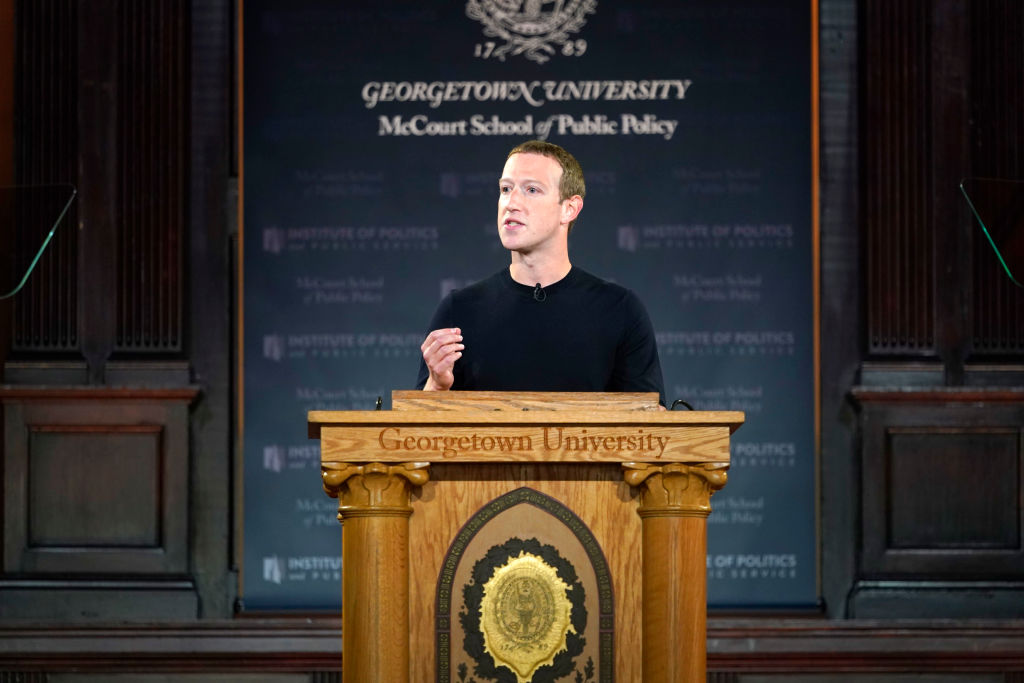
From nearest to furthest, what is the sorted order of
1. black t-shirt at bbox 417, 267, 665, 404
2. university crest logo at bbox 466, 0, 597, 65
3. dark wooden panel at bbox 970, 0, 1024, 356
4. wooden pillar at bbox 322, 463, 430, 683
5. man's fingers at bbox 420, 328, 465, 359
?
wooden pillar at bbox 322, 463, 430, 683, man's fingers at bbox 420, 328, 465, 359, black t-shirt at bbox 417, 267, 665, 404, dark wooden panel at bbox 970, 0, 1024, 356, university crest logo at bbox 466, 0, 597, 65

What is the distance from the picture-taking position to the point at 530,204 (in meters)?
3.50

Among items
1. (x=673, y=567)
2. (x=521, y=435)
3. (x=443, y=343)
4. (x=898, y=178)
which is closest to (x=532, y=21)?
(x=898, y=178)

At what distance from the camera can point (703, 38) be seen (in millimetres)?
6312

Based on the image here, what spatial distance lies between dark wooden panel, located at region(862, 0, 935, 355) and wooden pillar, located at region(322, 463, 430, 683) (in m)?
3.58

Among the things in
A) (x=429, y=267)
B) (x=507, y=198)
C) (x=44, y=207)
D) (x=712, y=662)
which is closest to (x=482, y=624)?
(x=507, y=198)

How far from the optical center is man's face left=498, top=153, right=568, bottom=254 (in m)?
3.50

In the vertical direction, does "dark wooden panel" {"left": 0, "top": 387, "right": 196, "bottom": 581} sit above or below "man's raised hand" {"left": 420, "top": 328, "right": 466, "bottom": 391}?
below

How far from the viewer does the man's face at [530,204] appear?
3.50m

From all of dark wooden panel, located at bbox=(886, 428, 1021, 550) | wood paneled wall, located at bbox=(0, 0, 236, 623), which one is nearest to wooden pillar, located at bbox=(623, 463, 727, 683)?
dark wooden panel, located at bbox=(886, 428, 1021, 550)

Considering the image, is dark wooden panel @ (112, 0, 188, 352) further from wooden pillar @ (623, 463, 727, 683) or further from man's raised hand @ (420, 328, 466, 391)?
wooden pillar @ (623, 463, 727, 683)

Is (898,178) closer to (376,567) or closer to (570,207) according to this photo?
(570,207)

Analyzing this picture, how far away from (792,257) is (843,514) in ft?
3.70

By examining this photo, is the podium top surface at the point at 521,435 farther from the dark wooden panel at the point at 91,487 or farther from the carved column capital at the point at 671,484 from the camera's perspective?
the dark wooden panel at the point at 91,487

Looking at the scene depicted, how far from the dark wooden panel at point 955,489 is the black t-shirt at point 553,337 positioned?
Result: 2878 millimetres
